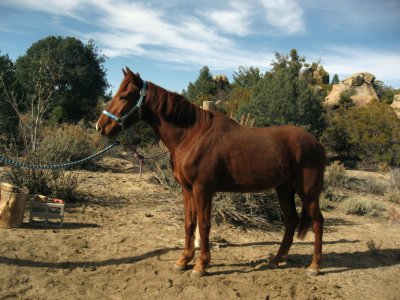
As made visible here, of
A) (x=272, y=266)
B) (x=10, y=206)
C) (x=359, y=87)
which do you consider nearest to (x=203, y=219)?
(x=272, y=266)

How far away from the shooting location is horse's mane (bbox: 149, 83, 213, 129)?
13.0 ft

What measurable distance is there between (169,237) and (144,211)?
1.46 metres

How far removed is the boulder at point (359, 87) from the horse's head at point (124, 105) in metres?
32.7

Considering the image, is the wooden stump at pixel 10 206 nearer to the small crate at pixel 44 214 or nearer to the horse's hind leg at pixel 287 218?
the small crate at pixel 44 214

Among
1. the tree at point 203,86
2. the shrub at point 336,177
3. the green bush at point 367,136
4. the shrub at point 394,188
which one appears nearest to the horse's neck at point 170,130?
the shrub at point 336,177

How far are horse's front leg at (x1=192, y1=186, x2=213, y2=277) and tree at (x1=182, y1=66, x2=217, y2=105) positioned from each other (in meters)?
31.5

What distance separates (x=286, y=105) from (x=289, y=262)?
11.2 m

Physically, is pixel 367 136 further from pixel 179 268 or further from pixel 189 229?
pixel 179 268

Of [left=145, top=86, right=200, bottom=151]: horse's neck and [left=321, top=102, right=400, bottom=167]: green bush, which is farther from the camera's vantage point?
[left=321, top=102, right=400, bottom=167]: green bush

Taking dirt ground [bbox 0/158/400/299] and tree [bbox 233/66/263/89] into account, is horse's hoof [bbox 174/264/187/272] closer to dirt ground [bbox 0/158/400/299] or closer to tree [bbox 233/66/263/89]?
dirt ground [bbox 0/158/400/299]

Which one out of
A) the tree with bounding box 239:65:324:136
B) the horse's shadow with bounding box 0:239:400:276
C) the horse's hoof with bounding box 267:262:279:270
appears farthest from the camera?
the tree with bounding box 239:65:324:136

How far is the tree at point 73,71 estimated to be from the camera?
68.5 ft

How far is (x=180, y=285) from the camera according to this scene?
3.74 metres

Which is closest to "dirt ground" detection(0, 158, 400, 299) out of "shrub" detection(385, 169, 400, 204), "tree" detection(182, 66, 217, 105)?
"shrub" detection(385, 169, 400, 204)
